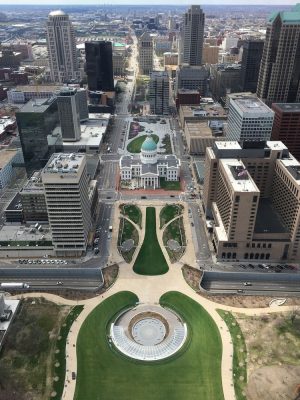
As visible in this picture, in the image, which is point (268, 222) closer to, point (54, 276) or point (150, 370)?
point (150, 370)

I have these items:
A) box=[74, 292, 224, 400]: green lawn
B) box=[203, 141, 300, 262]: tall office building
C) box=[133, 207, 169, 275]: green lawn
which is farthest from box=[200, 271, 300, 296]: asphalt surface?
box=[133, 207, 169, 275]: green lawn

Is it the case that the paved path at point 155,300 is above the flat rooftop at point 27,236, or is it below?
below

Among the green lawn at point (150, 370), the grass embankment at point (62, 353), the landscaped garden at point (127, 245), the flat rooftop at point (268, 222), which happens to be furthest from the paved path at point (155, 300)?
the flat rooftop at point (268, 222)

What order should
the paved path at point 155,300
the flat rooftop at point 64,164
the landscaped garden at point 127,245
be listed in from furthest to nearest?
the landscaped garden at point 127,245 → the flat rooftop at point 64,164 → the paved path at point 155,300

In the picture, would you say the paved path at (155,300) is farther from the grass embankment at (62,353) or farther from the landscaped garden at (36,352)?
the landscaped garden at (36,352)

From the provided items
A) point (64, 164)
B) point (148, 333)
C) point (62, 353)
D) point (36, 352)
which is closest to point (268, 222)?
point (148, 333)

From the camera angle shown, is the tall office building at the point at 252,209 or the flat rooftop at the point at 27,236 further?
the flat rooftop at the point at 27,236
